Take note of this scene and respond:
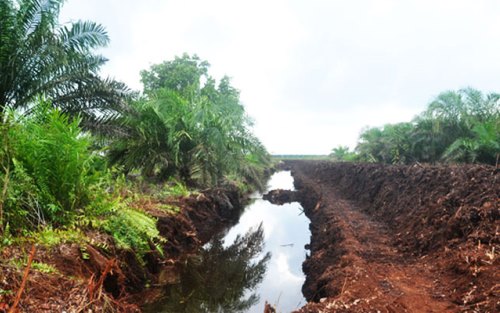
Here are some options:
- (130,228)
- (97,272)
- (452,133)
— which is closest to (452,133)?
(452,133)

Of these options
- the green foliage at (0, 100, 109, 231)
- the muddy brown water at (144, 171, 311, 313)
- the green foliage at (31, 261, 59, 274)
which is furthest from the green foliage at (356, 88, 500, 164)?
the green foliage at (31, 261, 59, 274)

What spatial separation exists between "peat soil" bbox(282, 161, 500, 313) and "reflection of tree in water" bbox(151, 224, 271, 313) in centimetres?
79

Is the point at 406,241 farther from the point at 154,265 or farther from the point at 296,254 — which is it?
the point at 154,265

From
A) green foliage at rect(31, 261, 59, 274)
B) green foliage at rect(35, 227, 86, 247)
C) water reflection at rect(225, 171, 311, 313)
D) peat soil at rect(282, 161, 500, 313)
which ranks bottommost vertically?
water reflection at rect(225, 171, 311, 313)

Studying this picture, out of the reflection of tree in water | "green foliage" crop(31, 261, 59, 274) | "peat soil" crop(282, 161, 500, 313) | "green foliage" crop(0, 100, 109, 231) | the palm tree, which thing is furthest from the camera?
the palm tree

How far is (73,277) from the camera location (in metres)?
2.76

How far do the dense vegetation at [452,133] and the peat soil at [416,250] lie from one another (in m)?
3.85

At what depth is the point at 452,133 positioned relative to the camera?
482 inches

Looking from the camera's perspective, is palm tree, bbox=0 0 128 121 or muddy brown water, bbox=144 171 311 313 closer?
muddy brown water, bbox=144 171 311 313

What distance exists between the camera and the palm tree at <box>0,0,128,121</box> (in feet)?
22.1

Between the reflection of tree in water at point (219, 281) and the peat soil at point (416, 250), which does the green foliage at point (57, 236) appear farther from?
the peat soil at point (416, 250)

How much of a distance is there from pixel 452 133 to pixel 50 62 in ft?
39.0

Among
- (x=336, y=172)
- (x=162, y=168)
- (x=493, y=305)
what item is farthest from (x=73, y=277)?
(x=336, y=172)

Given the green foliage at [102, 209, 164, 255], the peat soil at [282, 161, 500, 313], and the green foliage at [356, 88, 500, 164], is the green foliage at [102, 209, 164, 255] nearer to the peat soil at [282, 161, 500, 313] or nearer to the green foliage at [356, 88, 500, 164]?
the peat soil at [282, 161, 500, 313]
